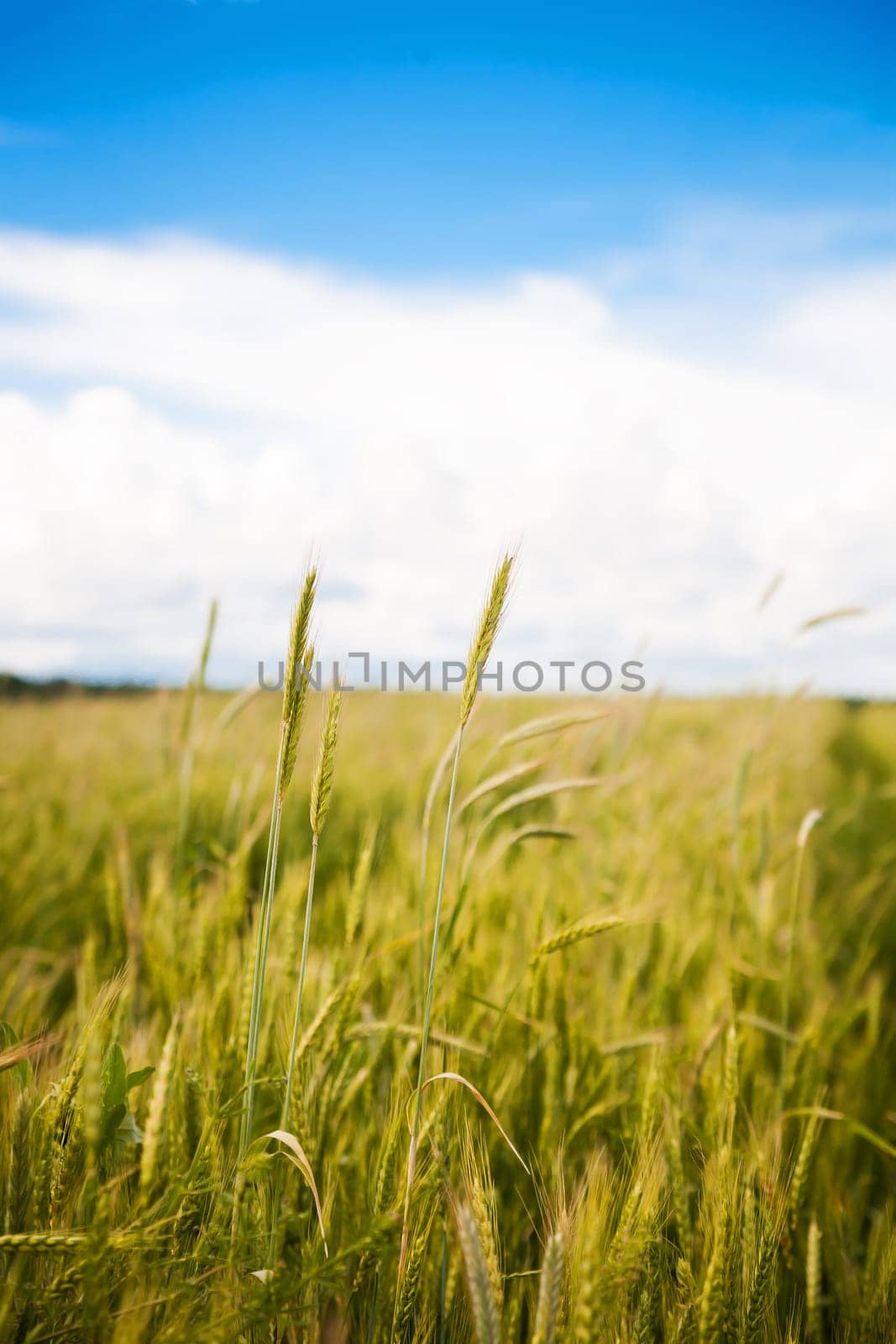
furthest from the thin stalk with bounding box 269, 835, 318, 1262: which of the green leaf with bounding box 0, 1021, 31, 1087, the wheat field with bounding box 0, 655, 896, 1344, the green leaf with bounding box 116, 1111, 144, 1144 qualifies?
the green leaf with bounding box 0, 1021, 31, 1087

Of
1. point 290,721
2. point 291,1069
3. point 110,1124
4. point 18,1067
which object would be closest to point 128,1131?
point 110,1124

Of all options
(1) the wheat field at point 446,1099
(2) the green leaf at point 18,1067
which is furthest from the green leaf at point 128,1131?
(2) the green leaf at point 18,1067

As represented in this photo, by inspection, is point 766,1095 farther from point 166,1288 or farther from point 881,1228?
point 166,1288

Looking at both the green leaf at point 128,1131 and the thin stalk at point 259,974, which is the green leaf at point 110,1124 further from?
the thin stalk at point 259,974

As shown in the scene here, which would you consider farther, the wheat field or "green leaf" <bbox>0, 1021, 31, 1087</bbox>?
"green leaf" <bbox>0, 1021, 31, 1087</bbox>

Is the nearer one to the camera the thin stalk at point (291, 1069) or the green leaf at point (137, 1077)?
the thin stalk at point (291, 1069)

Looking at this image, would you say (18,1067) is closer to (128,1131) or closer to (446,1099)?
(128,1131)

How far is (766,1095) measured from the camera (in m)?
1.56

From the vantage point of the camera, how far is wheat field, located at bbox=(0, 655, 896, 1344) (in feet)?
2.67

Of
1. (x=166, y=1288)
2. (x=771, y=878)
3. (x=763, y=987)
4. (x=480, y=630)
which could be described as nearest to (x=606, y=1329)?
(x=166, y=1288)

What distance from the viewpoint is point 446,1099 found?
98 cm

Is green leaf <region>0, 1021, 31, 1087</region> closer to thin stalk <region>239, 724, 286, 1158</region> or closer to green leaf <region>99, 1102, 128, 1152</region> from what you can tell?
green leaf <region>99, 1102, 128, 1152</region>

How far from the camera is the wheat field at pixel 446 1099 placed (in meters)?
0.81

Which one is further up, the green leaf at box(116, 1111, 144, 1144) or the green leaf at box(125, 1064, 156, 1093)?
the green leaf at box(125, 1064, 156, 1093)
